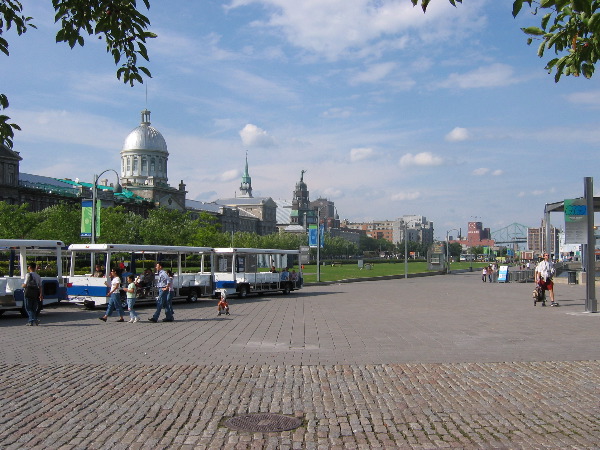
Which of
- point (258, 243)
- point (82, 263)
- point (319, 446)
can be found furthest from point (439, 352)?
point (258, 243)

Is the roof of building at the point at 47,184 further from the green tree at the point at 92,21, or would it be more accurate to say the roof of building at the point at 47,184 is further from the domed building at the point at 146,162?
the green tree at the point at 92,21

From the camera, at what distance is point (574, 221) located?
3014 cm

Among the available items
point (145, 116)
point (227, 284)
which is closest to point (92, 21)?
point (227, 284)

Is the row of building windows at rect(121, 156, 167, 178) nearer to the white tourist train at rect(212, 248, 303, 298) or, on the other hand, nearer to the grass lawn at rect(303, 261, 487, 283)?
the grass lawn at rect(303, 261, 487, 283)

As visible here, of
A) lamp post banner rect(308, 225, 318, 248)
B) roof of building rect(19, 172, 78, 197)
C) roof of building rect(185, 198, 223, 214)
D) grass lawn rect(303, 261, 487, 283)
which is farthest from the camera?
roof of building rect(185, 198, 223, 214)

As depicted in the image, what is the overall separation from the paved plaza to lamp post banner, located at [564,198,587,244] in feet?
42.1

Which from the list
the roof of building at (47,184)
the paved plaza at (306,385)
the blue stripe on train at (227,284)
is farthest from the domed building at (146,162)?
the paved plaza at (306,385)

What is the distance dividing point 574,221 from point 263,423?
26.5 m

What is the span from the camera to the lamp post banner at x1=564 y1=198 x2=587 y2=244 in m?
29.5

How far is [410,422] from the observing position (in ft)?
24.5

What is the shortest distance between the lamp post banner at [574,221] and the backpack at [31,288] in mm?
22527

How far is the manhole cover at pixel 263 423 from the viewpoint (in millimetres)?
7223

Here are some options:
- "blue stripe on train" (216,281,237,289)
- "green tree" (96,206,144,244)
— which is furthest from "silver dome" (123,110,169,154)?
"blue stripe on train" (216,281,237,289)

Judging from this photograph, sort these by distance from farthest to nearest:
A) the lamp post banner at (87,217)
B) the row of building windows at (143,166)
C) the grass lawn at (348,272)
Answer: the row of building windows at (143,166) < the grass lawn at (348,272) < the lamp post banner at (87,217)
